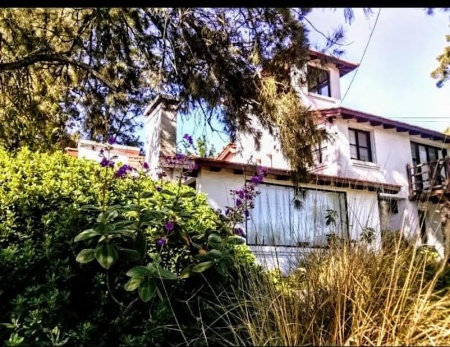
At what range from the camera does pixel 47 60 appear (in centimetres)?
636

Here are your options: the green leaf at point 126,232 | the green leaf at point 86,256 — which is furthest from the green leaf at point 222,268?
the green leaf at point 86,256

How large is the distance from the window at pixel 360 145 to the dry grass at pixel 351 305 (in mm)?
12439

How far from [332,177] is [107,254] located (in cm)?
390

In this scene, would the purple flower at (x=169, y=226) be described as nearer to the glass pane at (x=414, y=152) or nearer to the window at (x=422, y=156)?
the window at (x=422, y=156)

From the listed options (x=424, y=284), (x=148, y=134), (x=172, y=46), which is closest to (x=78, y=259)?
(x=424, y=284)

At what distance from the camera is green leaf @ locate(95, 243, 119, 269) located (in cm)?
254

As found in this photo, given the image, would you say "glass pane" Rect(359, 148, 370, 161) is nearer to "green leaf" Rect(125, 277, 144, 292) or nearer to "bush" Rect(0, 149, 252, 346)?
"bush" Rect(0, 149, 252, 346)

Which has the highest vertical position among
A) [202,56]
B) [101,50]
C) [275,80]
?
[101,50]

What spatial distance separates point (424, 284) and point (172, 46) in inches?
163

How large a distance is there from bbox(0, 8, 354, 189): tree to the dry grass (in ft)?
7.19

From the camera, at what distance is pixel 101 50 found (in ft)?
20.5

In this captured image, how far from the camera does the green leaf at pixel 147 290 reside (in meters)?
2.47
